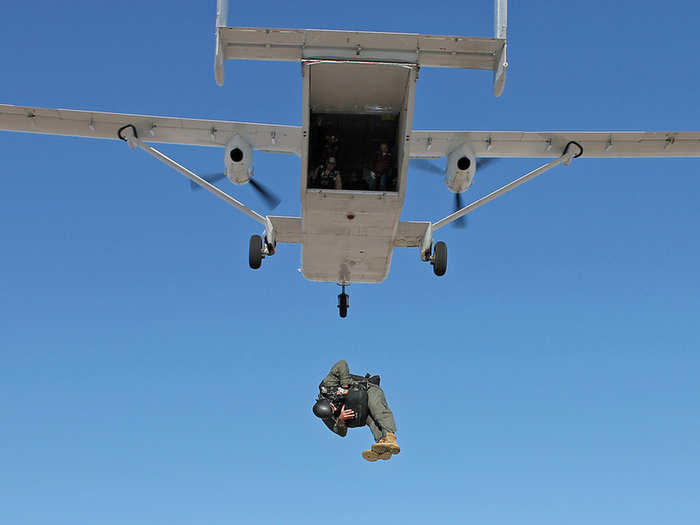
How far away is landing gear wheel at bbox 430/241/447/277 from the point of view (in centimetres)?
1969

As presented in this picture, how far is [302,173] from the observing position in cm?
1628

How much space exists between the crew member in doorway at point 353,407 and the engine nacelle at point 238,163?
579 cm

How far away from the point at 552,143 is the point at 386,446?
9.93 m

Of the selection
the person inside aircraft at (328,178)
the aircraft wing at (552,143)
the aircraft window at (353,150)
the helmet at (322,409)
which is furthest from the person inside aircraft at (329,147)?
the helmet at (322,409)

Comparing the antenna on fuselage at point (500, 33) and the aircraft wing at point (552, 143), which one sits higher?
the aircraft wing at point (552, 143)

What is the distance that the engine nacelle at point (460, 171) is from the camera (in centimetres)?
1878

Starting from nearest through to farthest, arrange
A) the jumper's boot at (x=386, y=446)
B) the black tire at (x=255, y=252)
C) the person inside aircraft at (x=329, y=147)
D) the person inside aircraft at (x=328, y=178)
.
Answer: the jumper's boot at (x=386, y=446)
the person inside aircraft at (x=328, y=178)
the person inside aircraft at (x=329, y=147)
the black tire at (x=255, y=252)

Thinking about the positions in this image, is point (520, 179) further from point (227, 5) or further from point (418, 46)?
point (227, 5)

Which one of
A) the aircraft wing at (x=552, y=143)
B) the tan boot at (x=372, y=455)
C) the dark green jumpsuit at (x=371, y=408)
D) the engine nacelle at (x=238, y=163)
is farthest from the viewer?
the aircraft wing at (x=552, y=143)

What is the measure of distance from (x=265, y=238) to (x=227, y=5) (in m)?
5.79

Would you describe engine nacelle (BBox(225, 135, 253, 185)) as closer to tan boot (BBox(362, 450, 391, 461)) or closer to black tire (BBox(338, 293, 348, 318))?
black tire (BBox(338, 293, 348, 318))

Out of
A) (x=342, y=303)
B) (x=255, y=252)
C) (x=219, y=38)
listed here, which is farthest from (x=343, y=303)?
(x=219, y=38)

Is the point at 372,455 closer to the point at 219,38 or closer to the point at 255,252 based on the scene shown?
the point at 255,252

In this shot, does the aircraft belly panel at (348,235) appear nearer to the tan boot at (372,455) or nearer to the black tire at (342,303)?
the black tire at (342,303)
